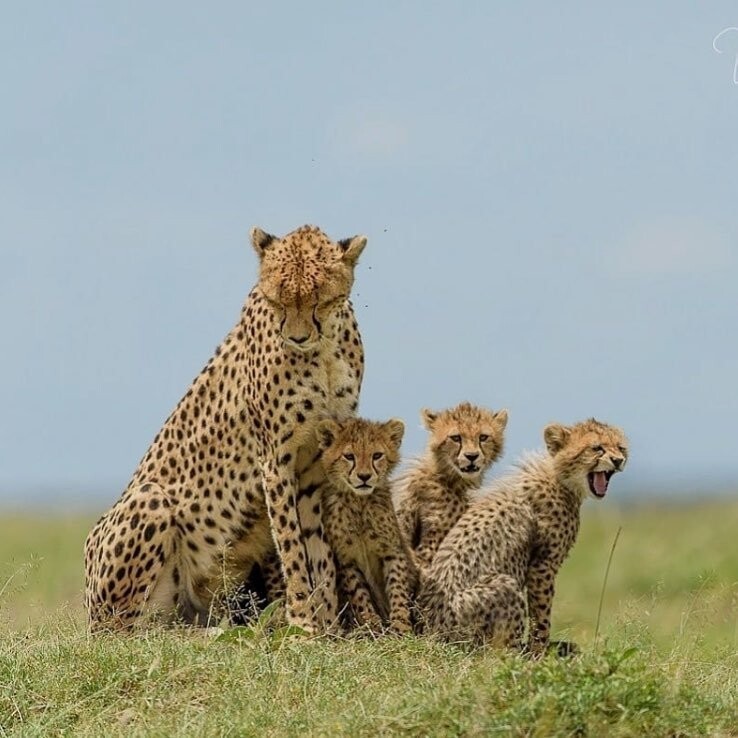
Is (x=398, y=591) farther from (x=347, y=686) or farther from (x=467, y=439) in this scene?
(x=347, y=686)

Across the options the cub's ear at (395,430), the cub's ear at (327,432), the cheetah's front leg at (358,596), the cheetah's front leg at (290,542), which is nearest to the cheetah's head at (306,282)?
the cub's ear at (327,432)

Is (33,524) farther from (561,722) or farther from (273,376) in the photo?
(561,722)

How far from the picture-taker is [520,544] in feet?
21.2

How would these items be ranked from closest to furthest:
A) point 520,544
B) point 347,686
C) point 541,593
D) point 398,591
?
point 347,686 < point 398,591 < point 520,544 < point 541,593

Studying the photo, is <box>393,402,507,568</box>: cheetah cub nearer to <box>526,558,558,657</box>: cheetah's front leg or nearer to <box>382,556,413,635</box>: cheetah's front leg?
<box>382,556,413,635</box>: cheetah's front leg

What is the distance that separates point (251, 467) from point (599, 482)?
1461mm

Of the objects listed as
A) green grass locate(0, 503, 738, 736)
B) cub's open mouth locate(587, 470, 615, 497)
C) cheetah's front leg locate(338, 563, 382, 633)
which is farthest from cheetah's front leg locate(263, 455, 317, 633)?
cub's open mouth locate(587, 470, 615, 497)

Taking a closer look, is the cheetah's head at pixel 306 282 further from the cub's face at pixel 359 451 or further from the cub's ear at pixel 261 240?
the cub's face at pixel 359 451

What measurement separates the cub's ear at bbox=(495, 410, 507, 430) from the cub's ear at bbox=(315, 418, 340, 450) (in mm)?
684

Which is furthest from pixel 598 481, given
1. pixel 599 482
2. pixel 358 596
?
pixel 358 596

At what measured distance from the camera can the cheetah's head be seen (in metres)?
6.41

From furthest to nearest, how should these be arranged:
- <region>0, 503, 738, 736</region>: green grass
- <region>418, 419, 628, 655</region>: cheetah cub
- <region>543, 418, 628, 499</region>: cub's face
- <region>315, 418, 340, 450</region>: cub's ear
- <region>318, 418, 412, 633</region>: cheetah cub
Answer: <region>543, 418, 628, 499</region>: cub's face, <region>315, 418, 340, 450</region>: cub's ear, <region>318, 418, 412, 633</region>: cheetah cub, <region>418, 419, 628, 655</region>: cheetah cub, <region>0, 503, 738, 736</region>: green grass

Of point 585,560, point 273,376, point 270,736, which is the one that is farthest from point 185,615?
point 585,560

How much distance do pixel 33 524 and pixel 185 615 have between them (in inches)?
446
